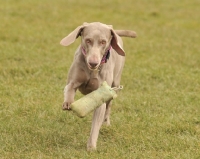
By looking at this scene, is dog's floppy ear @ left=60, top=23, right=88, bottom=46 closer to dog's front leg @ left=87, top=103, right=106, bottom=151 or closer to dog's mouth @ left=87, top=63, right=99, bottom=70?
dog's mouth @ left=87, top=63, right=99, bottom=70

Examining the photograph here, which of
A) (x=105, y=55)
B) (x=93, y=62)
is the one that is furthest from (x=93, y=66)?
(x=105, y=55)

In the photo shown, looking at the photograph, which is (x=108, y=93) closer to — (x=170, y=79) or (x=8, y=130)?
(x=8, y=130)

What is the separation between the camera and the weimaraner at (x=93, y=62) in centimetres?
560

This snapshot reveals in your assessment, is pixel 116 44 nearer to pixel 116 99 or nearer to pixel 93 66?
pixel 93 66

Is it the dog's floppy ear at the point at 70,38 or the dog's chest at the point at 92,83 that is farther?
the dog's chest at the point at 92,83

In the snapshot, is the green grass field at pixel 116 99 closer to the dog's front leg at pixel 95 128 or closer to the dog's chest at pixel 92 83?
the dog's front leg at pixel 95 128

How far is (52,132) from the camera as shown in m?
6.20

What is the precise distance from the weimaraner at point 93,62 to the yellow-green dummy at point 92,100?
22 centimetres

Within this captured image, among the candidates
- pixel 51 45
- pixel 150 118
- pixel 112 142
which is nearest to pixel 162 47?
pixel 51 45

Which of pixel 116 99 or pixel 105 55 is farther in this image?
pixel 116 99

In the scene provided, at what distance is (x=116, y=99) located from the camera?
25.4 feet

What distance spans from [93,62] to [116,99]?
95.2 inches

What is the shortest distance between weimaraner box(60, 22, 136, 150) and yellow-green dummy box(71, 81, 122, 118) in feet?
0.71

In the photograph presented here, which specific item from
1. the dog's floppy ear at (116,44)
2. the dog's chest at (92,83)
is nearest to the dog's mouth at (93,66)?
the dog's chest at (92,83)
